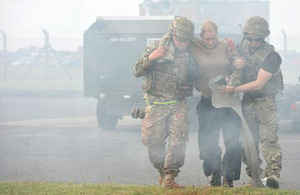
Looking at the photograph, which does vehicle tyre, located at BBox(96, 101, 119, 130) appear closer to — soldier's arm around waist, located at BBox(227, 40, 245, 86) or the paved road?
the paved road

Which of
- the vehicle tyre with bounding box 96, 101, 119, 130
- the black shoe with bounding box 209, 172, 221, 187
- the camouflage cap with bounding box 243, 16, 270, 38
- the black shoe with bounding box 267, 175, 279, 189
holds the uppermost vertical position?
the camouflage cap with bounding box 243, 16, 270, 38

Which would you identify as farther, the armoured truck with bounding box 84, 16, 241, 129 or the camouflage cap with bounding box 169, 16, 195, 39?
the armoured truck with bounding box 84, 16, 241, 129

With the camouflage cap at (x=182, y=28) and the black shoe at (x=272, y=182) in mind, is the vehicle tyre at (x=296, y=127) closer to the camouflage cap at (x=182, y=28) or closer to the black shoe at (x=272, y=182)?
the black shoe at (x=272, y=182)

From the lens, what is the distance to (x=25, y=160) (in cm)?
1267

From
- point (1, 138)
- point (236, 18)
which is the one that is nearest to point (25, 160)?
point (1, 138)

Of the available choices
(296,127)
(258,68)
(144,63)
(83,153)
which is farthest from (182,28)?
(296,127)

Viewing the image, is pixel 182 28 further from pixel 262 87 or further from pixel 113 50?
pixel 113 50

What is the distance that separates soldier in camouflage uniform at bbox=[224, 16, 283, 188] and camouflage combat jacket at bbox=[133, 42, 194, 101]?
680 mm

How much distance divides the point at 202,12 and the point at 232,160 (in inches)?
2579

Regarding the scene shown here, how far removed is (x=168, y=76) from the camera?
28.7 ft

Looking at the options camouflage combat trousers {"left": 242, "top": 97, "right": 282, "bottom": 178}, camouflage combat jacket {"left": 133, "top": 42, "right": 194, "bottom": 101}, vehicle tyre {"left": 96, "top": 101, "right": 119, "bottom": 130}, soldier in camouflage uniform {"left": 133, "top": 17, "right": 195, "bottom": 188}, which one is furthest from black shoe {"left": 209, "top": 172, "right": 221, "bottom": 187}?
vehicle tyre {"left": 96, "top": 101, "right": 119, "bottom": 130}

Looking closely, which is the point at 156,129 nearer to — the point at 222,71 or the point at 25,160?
the point at 222,71

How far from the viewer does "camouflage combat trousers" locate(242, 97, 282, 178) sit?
342 inches

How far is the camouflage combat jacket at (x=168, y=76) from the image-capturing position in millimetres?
8695
